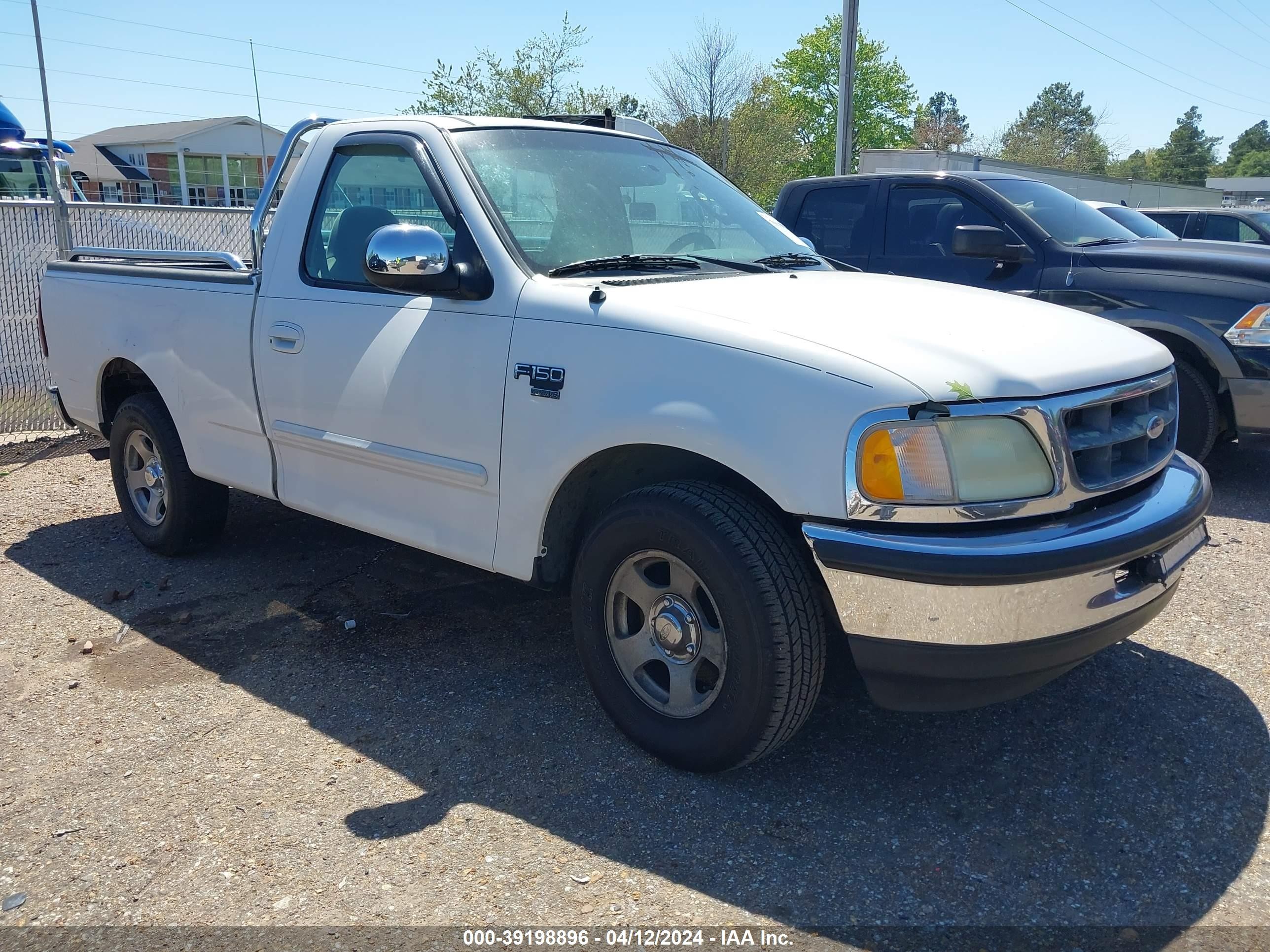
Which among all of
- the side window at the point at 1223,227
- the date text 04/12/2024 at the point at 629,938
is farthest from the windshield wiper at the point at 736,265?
the side window at the point at 1223,227

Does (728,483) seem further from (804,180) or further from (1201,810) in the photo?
(804,180)

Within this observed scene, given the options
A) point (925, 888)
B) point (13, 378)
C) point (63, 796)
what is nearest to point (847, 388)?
point (925, 888)

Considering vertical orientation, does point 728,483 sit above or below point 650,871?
→ above

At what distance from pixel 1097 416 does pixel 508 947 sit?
2076mm

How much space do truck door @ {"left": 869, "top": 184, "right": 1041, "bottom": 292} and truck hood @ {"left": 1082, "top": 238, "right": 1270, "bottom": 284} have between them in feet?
1.44

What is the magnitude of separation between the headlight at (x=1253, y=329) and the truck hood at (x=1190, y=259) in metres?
0.20

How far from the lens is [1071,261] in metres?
6.65

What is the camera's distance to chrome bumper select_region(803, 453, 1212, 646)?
8.20 feet

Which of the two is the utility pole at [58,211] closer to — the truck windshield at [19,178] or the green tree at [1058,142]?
the truck windshield at [19,178]

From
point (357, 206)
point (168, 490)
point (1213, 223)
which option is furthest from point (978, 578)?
point (1213, 223)

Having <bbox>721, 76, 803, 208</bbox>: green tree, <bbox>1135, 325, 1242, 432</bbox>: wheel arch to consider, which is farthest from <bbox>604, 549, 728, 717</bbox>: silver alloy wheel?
<bbox>721, 76, 803, 208</bbox>: green tree

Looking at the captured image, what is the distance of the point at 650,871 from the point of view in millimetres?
2656

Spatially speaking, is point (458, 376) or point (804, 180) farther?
point (804, 180)

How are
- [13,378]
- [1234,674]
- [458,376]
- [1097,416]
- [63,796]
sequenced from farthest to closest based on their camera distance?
[13,378], [1234,674], [458,376], [63,796], [1097,416]
